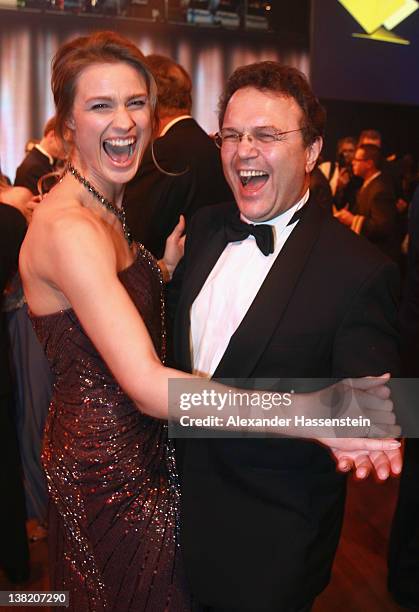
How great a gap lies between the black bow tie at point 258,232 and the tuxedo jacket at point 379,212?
2.85 meters

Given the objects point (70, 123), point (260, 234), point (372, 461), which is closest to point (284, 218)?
point (260, 234)

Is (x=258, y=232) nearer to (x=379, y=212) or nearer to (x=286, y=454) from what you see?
(x=286, y=454)

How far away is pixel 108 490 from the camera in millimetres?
1457

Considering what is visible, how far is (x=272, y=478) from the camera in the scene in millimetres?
1426

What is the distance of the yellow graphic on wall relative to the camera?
4410 mm

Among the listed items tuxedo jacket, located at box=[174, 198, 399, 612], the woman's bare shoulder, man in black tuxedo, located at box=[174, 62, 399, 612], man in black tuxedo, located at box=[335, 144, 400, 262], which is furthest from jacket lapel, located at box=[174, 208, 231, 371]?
man in black tuxedo, located at box=[335, 144, 400, 262]

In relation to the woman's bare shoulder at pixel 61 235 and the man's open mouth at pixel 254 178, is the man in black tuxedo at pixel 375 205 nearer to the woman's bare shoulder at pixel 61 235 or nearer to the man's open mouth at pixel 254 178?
the man's open mouth at pixel 254 178

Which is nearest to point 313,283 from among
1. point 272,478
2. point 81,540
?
point 272,478

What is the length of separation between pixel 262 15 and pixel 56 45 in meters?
1.45

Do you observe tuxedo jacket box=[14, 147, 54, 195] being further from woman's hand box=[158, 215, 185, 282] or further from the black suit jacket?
woman's hand box=[158, 215, 185, 282]

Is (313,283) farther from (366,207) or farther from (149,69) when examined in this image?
(366,207)

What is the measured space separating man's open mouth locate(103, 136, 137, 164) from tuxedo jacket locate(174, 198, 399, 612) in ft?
1.30

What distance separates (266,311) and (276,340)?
6 cm

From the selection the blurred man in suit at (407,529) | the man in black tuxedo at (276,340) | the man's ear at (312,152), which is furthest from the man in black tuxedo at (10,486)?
the blurred man in suit at (407,529)
